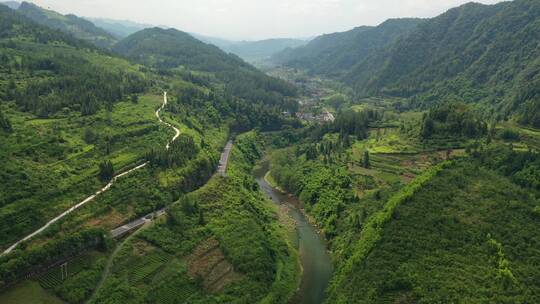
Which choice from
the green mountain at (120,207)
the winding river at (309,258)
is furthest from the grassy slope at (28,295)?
the winding river at (309,258)

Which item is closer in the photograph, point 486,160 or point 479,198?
point 479,198

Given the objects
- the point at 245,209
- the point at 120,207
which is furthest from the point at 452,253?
the point at 120,207

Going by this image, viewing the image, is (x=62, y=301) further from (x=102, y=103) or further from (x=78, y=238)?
(x=102, y=103)

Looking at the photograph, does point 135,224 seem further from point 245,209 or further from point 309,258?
point 309,258

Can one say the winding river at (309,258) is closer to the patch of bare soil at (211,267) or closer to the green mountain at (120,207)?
the green mountain at (120,207)

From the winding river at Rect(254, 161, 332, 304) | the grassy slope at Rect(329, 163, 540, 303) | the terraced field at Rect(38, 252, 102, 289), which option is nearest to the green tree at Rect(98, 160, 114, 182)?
the terraced field at Rect(38, 252, 102, 289)

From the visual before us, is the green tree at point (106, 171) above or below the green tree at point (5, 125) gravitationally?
below

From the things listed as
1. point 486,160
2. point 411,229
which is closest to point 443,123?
point 486,160
